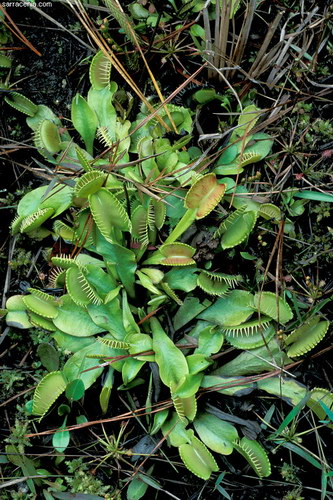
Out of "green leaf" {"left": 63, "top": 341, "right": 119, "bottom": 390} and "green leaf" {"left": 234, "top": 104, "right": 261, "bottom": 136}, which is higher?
"green leaf" {"left": 234, "top": 104, "right": 261, "bottom": 136}

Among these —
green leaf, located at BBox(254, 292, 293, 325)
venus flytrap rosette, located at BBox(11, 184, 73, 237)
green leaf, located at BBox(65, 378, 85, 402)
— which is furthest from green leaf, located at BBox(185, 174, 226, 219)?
green leaf, located at BBox(65, 378, 85, 402)

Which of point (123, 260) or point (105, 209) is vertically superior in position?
point (105, 209)

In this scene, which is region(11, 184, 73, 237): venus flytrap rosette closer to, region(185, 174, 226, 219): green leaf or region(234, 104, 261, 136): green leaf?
region(185, 174, 226, 219): green leaf

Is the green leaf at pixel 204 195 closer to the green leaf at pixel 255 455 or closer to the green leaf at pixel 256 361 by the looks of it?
the green leaf at pixel 256 361

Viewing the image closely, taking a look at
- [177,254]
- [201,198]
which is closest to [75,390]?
[177,254]

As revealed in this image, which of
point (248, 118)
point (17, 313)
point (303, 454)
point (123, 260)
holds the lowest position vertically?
point (303, 454)

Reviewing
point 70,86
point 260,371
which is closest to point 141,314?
point 260,371

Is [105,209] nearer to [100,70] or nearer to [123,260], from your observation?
[123,260]

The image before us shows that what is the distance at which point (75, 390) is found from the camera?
2.41 m

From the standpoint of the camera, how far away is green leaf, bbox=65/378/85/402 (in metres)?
2.40

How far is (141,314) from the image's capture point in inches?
99.1

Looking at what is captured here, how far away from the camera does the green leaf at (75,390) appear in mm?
2404

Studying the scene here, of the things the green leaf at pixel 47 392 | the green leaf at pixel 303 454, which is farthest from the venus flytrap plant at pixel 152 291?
the green leaf at pixel 303 454

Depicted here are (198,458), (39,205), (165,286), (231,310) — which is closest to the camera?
(198,458)
